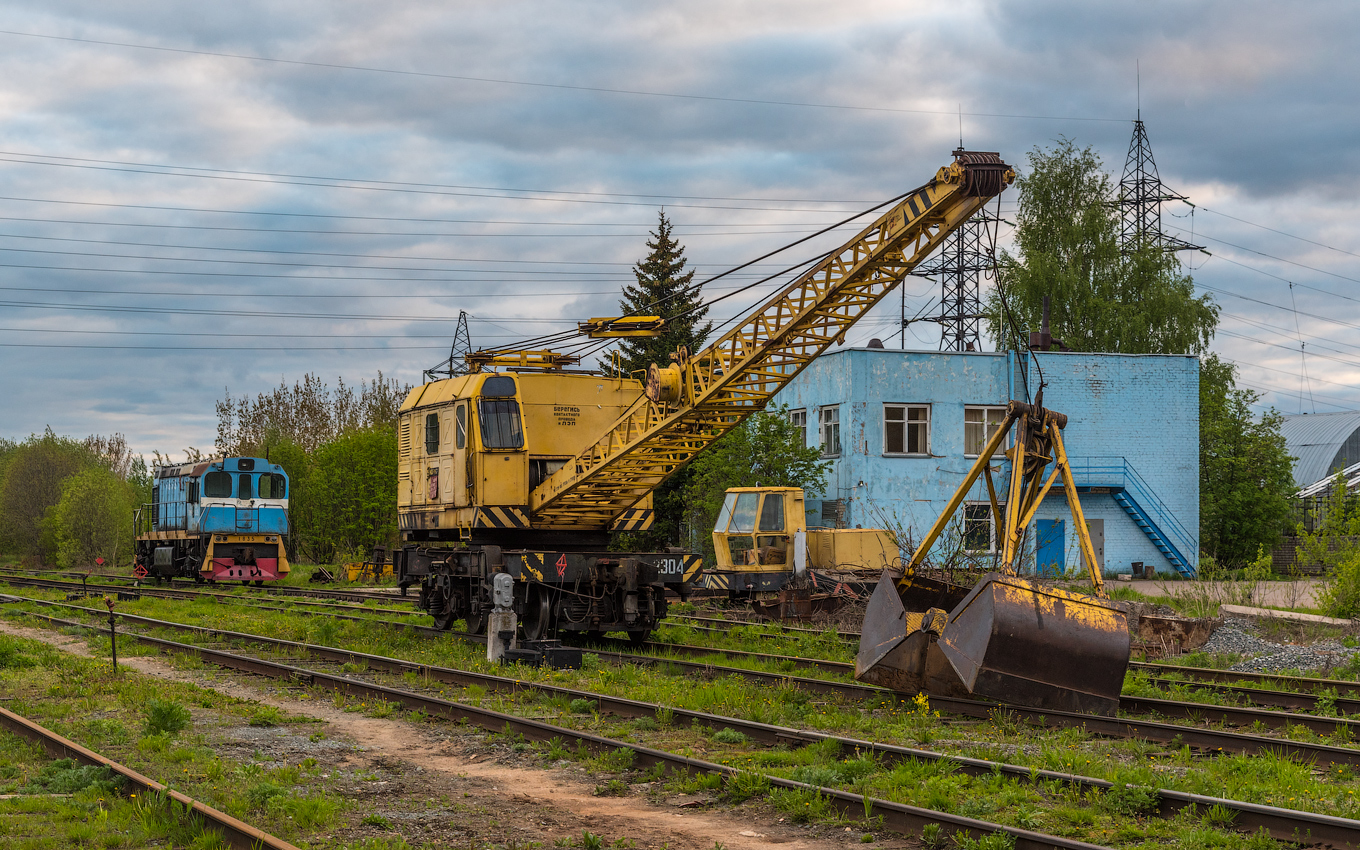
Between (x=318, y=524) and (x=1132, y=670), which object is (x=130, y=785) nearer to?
(x=1132, y=670)

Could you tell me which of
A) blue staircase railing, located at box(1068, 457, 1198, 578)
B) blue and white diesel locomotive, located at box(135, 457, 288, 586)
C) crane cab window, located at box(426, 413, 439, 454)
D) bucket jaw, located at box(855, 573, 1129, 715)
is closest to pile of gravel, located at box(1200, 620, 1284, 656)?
bucket jaw, located at box(855, 573, 1129, 715)

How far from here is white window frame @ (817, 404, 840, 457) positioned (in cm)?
3459

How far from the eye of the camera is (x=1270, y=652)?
1633 cm

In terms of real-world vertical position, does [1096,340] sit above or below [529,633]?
above

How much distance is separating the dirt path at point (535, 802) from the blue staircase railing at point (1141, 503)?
28.5 meters

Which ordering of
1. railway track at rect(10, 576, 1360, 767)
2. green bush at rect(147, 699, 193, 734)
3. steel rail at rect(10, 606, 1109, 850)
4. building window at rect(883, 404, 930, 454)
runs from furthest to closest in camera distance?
building window at rect(883, 404, 930, 454) < green bush at rect(147, 699, 193, 734) < railway track at rect(10, 576, 1360, 767) < steel rail at rect(10, 606, 1109, 850)

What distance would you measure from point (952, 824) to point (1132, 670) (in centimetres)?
856

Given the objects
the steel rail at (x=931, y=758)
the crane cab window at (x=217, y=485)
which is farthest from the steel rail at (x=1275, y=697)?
the crane cab window at (x=217, y=485)

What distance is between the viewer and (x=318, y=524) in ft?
158

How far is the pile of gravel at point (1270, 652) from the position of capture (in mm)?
15234

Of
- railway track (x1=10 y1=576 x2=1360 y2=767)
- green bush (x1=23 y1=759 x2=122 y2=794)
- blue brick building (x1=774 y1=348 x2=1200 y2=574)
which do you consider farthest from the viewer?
blue brick building (x1=774 y1=348 x2=1200 y2=574)

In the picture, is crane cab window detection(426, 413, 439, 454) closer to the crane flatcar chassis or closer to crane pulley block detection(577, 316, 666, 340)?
the crane flatcar chassis

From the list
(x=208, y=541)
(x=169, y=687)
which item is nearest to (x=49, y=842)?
(x=169, y=687)

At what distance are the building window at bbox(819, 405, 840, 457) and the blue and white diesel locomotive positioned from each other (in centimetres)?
1600
